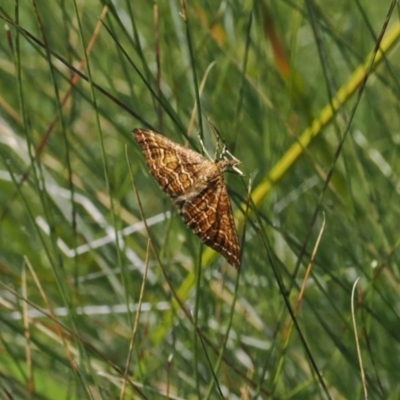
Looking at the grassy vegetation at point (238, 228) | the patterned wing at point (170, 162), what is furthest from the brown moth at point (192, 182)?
the grassy vegetation at point (238, 228)

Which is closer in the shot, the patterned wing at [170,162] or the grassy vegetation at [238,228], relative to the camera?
the patterned wing at [170,162]

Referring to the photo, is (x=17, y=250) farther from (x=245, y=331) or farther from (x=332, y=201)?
(x=332, y=201)

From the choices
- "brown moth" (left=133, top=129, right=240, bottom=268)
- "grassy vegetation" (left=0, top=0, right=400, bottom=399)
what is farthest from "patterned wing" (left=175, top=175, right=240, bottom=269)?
"grassy vegetation" (left=0, top=0, right=400, bottom=399)

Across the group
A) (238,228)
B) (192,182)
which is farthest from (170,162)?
(238,228)

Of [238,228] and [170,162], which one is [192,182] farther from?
[238,228]

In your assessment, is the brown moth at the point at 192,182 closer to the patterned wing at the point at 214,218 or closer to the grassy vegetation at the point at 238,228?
the patterned wing at the point at 214,218

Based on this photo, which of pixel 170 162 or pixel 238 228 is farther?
pixel 238 228

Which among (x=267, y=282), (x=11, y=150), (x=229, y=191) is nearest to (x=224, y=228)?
(x=229, y=191)
